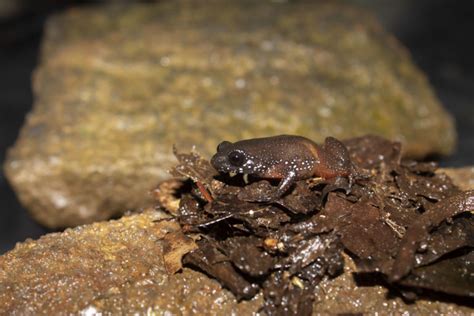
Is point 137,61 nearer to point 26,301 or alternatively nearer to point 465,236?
point 26,301


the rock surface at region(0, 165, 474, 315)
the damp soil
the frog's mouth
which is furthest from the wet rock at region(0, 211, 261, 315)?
the frog's mouth

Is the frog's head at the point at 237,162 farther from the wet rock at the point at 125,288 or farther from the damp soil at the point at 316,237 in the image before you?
the wet rock at the point at 125,288

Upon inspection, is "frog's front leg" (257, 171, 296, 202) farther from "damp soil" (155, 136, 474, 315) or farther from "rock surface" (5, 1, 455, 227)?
"rock surface" (5, 1, 455, 227)

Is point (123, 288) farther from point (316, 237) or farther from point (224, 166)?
point (316, 237)

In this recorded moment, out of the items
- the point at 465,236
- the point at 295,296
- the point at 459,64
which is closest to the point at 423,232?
the point at 465,236

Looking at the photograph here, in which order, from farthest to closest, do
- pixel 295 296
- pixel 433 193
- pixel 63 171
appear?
pixel 63 171
pixel 433 193
pixel 295 296

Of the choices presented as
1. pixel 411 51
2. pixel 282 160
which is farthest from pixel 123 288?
pixel 411 51
